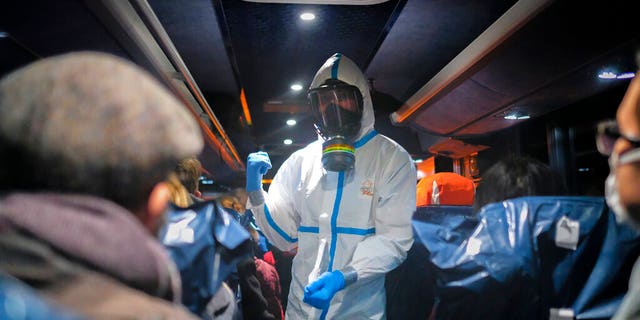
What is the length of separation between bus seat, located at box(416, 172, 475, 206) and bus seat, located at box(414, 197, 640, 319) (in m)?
1.93

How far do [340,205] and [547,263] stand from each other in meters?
0.97

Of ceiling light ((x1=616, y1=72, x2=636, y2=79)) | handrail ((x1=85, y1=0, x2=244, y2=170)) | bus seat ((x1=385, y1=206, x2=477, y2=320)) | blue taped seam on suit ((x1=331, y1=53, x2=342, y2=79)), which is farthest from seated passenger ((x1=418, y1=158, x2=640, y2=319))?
ceiling light ((x1=616, y1=72, x2=636, y2=79))

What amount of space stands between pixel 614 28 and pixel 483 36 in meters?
0.80

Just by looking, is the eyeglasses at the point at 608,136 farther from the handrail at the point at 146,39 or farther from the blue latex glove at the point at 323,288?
the handrail at the point at 146,39

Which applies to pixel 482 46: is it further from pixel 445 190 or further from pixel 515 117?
pixel 515 117

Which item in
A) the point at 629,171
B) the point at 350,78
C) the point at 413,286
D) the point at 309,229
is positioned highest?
the point at 350,78

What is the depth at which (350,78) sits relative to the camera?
103 inches

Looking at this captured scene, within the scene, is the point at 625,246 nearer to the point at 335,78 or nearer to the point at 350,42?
the point at 335,78

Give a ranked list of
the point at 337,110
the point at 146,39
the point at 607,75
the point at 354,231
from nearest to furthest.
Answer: the point at 354,231 → the point at 337,110 → the point at 146,39 → the point at 607,75

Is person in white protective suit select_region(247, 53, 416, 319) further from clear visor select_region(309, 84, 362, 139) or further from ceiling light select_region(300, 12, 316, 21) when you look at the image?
ceiling light select_region(300, 12, 316, 21)

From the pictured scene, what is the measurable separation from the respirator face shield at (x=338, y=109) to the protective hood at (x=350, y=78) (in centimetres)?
3

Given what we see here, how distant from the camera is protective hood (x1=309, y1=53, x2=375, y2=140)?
2611mm

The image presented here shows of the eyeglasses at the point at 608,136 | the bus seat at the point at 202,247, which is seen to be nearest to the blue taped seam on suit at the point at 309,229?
the bus seat at the point at 202,247

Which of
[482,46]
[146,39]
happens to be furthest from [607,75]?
[146,39]
